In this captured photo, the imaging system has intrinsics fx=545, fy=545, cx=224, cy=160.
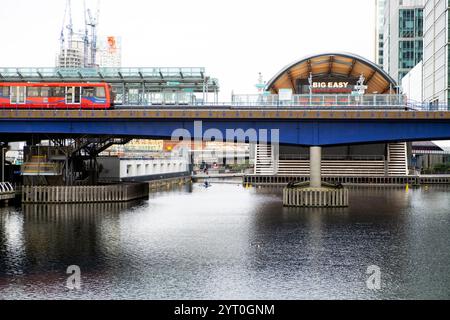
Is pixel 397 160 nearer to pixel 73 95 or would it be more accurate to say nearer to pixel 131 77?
pixel 131 77

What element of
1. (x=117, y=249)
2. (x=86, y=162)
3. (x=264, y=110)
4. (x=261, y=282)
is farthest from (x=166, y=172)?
(x=261, y=282)

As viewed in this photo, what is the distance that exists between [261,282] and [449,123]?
119 feet

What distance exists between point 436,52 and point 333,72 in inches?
1500

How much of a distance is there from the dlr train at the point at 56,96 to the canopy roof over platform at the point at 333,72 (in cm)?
5868

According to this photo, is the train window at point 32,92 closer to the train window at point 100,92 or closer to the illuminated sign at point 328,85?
the train window at point 100,92

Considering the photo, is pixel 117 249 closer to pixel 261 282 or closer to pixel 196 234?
A: pixel 196 234

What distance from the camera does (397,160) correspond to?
110 m

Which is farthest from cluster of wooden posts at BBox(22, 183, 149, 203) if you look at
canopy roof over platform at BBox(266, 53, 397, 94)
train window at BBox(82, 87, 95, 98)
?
canopy roof over platform at BBox(266, 53, 397, 94)

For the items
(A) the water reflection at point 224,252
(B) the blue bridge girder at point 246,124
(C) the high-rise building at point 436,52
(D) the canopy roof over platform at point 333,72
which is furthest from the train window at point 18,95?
(C) the high-rise building at point 436,52

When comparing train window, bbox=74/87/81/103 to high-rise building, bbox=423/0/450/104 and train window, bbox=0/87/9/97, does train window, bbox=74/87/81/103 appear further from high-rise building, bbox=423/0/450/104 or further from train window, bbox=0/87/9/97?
high-rise building, bbox=423/0/450/104

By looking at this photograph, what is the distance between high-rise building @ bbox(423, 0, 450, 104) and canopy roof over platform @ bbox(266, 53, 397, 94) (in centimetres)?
2061

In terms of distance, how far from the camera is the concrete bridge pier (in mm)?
60812
